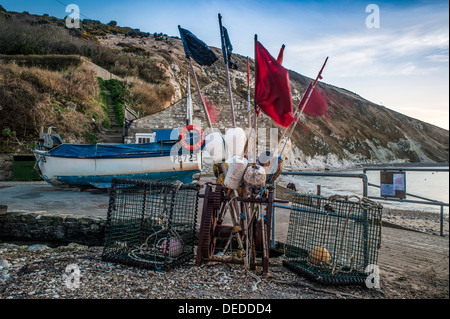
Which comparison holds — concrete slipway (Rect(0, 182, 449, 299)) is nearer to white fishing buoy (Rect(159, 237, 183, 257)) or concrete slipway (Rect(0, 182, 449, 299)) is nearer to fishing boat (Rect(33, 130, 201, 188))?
white fishing buoy (Rect(159, 237, 183, 257))

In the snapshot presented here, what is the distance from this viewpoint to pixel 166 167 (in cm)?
948

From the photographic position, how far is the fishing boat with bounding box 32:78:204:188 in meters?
9.26

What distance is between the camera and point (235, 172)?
339 centimetres

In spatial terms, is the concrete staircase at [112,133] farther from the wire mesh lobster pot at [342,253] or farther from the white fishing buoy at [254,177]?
the wire mesh lobster pot at [342,253]

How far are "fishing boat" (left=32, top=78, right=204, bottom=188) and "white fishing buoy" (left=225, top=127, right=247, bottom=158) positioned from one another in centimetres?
543

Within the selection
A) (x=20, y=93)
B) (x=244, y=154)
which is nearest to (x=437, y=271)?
(x=244, y=154)

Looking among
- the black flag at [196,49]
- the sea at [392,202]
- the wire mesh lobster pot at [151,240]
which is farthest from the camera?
the sea at [392,202]

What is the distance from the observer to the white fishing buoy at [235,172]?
3379 mm

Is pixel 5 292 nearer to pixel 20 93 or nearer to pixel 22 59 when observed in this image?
pixel 20 93

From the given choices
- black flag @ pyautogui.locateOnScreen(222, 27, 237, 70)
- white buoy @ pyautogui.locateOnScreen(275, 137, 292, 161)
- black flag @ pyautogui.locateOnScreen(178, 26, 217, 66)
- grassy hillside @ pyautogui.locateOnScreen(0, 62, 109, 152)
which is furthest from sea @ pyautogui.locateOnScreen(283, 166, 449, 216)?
grassy hillside @ pyautogui.locateOnScreen(0, 62, 109, 152)

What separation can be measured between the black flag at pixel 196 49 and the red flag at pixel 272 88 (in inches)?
32.2

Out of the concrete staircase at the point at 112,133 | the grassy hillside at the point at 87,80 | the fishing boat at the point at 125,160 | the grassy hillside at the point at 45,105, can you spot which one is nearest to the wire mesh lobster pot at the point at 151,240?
the grassy hillside at the point at 87,80

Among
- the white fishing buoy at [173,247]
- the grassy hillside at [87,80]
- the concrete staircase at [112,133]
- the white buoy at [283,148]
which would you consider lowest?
the white fishing buoy at [173,247]
